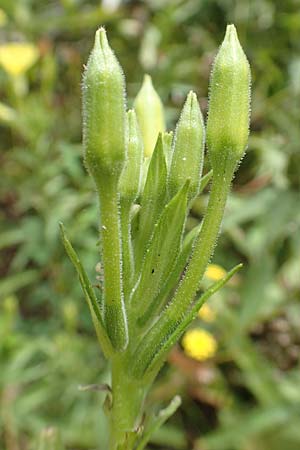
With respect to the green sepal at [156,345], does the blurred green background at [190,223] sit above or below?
below

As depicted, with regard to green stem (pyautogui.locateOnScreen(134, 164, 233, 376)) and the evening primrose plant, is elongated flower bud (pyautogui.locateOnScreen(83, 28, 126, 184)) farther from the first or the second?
green stem (pyautogui.locateOnScreen(134, 164, 233, 376))

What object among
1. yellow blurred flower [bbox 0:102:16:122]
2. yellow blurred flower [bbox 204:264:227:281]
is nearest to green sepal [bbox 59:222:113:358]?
yellow blurred flower [bbox 204:264:227:281]

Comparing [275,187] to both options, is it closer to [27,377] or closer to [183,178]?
[27,377]

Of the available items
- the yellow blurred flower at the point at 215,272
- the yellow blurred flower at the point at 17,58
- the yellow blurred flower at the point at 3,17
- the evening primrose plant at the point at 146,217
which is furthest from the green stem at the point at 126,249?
the yellow blurred flower at the point at 3,17

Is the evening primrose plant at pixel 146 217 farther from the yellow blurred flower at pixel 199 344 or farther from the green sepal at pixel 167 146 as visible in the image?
the yellow blurred flower at pixel 199 344

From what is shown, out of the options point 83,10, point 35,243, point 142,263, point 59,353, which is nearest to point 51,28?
point 83,10
